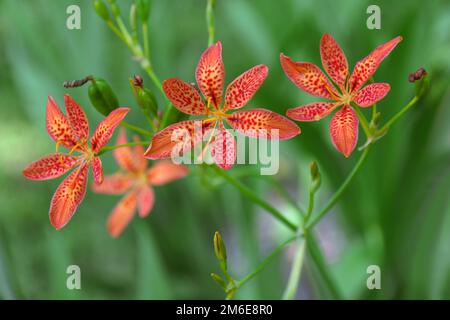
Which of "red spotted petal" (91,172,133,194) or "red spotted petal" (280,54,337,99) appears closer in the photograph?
"red spotted petal" (280,54,337,99)

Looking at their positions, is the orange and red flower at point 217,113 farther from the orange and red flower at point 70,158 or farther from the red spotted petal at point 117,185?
the red spotted petal at point 117,185

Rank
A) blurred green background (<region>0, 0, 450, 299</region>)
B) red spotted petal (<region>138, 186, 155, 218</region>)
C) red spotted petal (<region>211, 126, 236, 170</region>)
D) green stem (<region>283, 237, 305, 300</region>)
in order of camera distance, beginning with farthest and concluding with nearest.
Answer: blurred green background (<region>0, 0, 450, 299</region>) < red spotted petal (<region>138, 186, 155, 218</region>) < green stem (<region>283, 237, 305, 300</region>) < red spotted petal (<region>211, 126, 236, 170</region>)

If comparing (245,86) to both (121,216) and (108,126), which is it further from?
(121,216)

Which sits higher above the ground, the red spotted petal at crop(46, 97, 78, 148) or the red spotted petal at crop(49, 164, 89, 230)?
the red spotted petal at crop(46, 97, 78, 148)

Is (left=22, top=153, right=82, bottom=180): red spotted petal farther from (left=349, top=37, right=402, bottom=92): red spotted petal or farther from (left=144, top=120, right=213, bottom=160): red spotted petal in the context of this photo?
(left=349, top=37, right=402, bottom=92): red spotted petal

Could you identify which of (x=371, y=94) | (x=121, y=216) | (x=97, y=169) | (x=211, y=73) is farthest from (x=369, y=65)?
(x=121, y=216)

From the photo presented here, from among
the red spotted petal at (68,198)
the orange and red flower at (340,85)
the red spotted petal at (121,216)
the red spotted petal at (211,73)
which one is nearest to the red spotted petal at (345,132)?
the orange and red flower at (340,85)

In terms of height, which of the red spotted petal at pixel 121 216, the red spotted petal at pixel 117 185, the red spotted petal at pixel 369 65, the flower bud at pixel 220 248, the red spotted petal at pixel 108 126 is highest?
the red spotted petal at pixel 369 65

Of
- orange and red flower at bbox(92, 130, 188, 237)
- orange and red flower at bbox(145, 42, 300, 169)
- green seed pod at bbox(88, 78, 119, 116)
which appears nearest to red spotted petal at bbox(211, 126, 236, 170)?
orange and red flower at bbox(145, 42, 300, 169)
